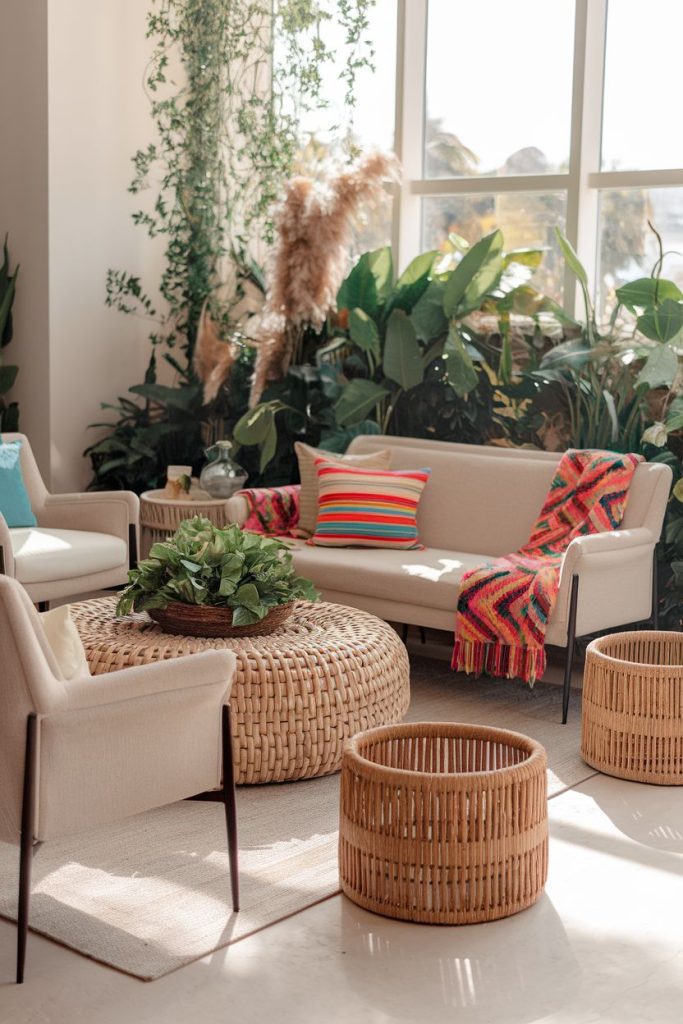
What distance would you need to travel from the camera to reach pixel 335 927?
2.77m

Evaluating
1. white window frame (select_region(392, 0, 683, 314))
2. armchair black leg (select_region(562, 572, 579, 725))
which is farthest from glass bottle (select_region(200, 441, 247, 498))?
armchair black leg (select_region(562, 572, 579, 725))

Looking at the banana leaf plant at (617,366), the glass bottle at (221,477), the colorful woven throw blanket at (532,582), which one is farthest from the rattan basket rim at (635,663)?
the glass bottle at (221,477)

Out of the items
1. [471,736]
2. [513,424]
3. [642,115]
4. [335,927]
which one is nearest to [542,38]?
[642,115]

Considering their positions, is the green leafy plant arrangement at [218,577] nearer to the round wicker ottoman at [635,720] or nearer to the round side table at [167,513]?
the round wicker ottoman at [635,720]

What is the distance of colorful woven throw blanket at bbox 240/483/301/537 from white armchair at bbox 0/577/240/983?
255cm

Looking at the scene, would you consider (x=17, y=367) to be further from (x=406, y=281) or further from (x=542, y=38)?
(x=542, y=38)

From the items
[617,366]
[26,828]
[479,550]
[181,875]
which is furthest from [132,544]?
[26,828]

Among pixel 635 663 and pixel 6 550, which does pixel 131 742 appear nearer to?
pixel 635 663

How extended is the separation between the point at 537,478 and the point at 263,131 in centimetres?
247

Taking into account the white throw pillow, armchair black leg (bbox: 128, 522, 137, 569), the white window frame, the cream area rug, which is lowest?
the cream area rug

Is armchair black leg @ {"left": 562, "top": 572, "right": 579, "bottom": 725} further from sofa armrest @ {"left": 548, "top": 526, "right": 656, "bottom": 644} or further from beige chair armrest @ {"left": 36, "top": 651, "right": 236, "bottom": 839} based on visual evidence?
beige chair armrest @ {"left": 36, "top": 651, "right": 236, "bottom": 839}

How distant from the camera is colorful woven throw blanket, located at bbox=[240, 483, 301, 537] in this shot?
5.36m

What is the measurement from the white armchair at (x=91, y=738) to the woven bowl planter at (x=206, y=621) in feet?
2.92

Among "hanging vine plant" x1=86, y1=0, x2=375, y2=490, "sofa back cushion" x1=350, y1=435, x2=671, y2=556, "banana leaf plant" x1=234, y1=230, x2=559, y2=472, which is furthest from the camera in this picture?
"hanging vine plant" x1=86, y1=0, x2=375, y2=490
